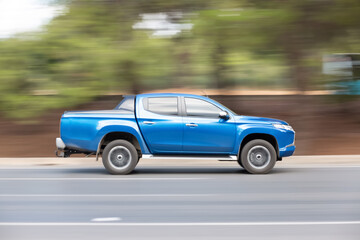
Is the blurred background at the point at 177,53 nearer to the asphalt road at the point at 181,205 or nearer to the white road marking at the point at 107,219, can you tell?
the asphalt road at the point at 181,205

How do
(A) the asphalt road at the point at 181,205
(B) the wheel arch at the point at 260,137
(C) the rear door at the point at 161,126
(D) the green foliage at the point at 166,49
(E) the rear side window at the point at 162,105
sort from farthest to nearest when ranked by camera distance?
(D) the green foliage at the point at 166,49 → (B) the wheel arch at the point at 260,137 → (E) the rear side window at the point at 162,105 → (C) the rear door at the point at 161,126 → (A) the asphalt road at the point at 181,205

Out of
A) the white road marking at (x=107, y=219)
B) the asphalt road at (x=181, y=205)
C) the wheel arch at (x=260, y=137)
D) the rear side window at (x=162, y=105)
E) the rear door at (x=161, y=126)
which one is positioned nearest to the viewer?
the asphalt road at (x=181, y=205)

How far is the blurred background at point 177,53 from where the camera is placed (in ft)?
56.4

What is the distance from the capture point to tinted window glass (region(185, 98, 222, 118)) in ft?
42.2

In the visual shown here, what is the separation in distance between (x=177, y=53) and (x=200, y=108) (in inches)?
223

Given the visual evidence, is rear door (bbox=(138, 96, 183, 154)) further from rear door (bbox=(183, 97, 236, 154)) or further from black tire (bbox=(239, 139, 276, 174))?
black tire (bbox=(239, 139, 276, 174))

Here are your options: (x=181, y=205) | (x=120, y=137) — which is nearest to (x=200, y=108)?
(x=120, y=137)

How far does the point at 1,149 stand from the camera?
1914cm

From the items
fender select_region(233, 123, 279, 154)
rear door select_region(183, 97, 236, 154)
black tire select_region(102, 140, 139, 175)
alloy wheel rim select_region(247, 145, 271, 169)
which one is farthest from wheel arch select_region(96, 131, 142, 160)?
alloy wheel rim select_region(247, 145, 271, 169)

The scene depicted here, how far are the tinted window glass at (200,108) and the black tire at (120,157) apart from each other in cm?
146

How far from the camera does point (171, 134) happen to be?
1270cm

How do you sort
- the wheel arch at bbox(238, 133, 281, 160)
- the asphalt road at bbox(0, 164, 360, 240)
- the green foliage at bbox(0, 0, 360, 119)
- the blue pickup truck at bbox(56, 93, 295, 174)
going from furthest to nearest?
1. the green foliage at bbox(0, 0, 360, 119)
2. the wheel arch at bbox(238, 133, 281, 160)
3. the blue pickup truck at bbox(56, 93, 295, 174)
4. the asphalt road at bbox(0, 164, 360, 240)

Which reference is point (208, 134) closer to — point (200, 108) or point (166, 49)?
point (200, 108)

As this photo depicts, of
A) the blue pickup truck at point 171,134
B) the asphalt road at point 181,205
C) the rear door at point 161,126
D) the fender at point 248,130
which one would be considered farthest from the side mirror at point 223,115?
the asphalt road at point 181,205
